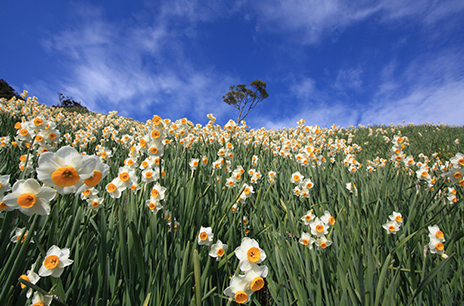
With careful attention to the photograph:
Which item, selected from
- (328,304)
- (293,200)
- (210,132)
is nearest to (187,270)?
(328,304)

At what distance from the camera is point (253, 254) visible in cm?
102

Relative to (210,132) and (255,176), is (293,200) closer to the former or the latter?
(255,176)

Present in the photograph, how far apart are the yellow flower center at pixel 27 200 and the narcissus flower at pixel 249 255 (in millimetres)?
864

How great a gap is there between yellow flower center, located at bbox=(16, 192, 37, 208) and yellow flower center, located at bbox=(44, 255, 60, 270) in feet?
1.38

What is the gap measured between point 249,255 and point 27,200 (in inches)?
37.2

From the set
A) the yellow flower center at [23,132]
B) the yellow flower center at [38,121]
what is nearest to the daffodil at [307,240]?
the yellow flower center at [38,121]

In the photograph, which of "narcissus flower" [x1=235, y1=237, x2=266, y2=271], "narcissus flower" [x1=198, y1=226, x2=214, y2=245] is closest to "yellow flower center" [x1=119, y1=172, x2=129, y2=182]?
"narcissus flower" [x1=198, y1=226, x2=214, y2=245]

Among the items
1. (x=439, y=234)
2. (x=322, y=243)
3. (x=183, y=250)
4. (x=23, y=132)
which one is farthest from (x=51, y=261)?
(x=439, y=234)

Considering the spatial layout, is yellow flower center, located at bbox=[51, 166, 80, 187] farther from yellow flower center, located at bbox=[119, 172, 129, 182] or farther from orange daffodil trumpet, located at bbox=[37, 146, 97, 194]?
yellow flower center, located at bbox=[119, 172, 129, 182]

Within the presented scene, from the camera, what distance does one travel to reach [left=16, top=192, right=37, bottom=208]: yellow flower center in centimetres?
83

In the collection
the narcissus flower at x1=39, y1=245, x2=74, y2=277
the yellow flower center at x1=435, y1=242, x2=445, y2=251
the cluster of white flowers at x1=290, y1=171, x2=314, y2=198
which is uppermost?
the cluster of white flowers at x1=290, y1=171, x2=314, y2=198

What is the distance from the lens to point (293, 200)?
2.52 meters

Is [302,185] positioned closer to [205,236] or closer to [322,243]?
[322,243]

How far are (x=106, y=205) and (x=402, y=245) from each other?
246cm
